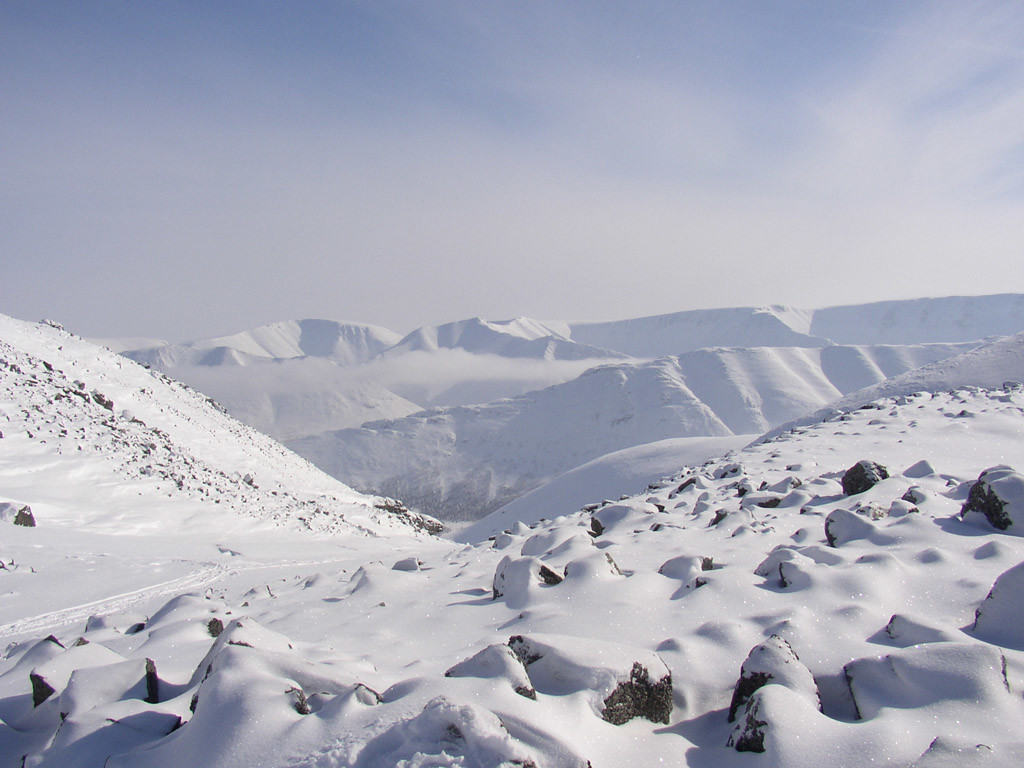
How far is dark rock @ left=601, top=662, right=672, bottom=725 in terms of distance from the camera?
13.1ft

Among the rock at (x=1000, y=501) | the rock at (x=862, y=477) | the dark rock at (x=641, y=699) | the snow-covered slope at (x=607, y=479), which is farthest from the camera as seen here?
the snow-covered slope at (x=607, y=479)

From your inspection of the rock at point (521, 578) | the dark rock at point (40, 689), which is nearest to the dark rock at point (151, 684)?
the dark rock at point (40, 689)

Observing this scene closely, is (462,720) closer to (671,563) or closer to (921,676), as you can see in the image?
(921,676)

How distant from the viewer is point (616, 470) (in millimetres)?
44156

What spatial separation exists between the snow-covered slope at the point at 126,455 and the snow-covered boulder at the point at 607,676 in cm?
2454

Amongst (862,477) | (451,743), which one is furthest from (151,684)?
(862,477)

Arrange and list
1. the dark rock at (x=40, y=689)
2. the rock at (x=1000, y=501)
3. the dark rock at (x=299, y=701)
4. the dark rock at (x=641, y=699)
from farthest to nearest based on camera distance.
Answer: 1. the rock at (x=1000, y=501)
2. the dark rock at (x=40, y=689)
3. the dark rock at (x=641, y=699)
4. the dark rock at (x=299, y=701)

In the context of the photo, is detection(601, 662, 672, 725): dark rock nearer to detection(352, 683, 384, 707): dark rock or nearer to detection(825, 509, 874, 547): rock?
detection(352, 683, 384, 707): dark rock

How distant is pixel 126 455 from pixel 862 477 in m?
32.2

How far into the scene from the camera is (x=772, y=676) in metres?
4.12

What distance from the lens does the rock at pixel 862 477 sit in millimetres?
10883

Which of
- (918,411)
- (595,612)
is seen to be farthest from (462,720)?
(918,411)

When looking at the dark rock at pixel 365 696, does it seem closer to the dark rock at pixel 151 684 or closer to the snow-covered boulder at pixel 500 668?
the snow-covered boulder at pixel 500 668

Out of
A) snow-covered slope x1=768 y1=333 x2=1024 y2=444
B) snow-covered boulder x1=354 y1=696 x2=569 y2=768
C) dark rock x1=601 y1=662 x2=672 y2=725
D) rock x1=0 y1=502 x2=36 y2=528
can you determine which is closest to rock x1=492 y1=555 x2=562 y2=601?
dark rock x1=601 y1=662 x2=672 y2=725
